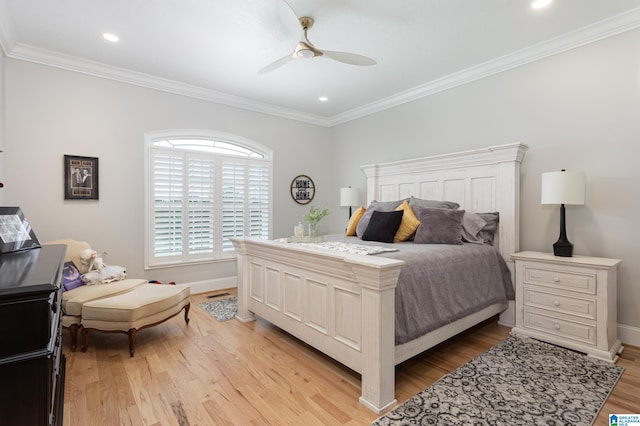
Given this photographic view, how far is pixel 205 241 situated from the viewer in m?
4.43

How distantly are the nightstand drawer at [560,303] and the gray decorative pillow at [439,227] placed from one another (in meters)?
0.76

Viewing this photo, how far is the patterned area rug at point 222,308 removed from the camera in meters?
3.43

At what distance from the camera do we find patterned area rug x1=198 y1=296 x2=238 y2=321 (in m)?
3.43

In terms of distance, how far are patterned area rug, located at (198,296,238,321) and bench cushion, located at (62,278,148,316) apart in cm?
87

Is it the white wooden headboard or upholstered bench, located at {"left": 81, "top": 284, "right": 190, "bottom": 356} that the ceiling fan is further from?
upholstered bench, located at {"left": 81, "top": 284, "right": 190, "bottom": 356}

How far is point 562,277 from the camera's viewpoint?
8.69 ft

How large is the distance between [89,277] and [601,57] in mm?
5277

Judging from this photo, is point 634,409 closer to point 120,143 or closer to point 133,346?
point 133,346

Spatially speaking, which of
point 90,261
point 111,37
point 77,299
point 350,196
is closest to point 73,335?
point 77,299

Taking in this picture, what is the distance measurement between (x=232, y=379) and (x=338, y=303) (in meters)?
0.93

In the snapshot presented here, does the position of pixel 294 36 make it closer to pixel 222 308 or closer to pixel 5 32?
pixel 5 32

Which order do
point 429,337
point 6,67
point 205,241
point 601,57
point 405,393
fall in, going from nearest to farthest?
point 405,393, point 429,337, point 601,57, point 6,67, point 205,241

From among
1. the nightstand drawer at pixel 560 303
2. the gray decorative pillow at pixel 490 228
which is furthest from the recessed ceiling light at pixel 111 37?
the nightstand drawer at pixel 560 303

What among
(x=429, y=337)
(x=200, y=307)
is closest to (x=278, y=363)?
(x=429, y=337)
